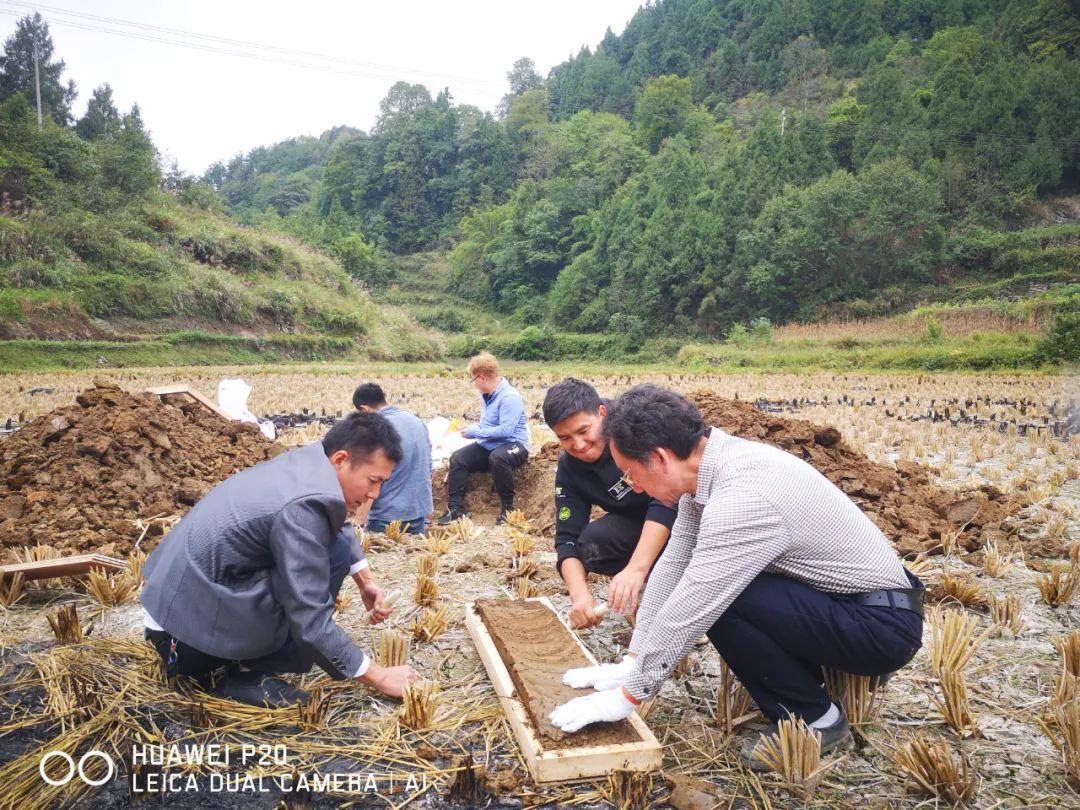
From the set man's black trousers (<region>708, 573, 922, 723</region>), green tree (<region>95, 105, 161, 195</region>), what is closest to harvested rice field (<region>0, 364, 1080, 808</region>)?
man's black trousers (<region>708, 573, 922, 723</region>)

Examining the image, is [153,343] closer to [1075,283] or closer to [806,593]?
[806,593]

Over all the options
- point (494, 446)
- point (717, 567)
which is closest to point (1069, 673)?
point (717, 567)

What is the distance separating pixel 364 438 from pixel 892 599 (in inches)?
71.5

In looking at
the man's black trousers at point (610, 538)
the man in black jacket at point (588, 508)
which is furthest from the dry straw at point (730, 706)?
the man's black trousers at point (610, 538)

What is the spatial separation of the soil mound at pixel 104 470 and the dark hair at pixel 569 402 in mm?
3134

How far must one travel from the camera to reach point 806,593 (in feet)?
7.49

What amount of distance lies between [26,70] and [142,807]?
59.0 meters

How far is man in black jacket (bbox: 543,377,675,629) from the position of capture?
3.13 metres

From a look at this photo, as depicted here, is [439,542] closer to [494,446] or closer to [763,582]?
[494,446]

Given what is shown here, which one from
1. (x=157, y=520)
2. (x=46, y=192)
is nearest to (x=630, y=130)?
(x=46, y=192)

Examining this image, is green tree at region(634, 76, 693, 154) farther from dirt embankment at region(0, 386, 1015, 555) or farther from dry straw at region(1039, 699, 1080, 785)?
dry straw at region(1039, 699, 1080, 785)

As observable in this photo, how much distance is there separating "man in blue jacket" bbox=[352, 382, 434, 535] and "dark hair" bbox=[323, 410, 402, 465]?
2.79m

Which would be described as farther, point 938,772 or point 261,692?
point 261,692

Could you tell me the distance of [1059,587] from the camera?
3.76 m
